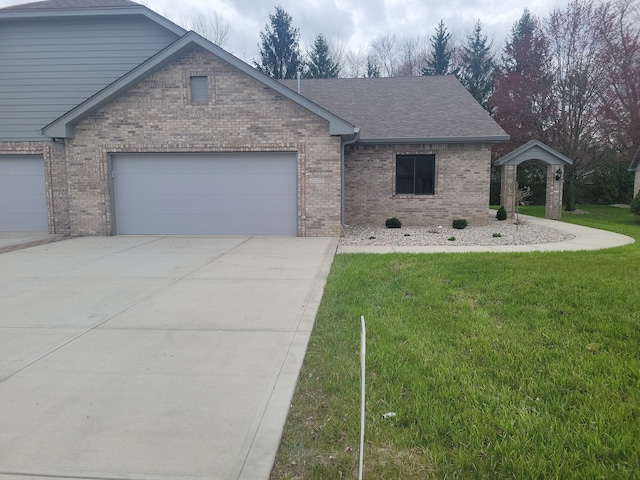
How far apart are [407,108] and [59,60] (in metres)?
11.6

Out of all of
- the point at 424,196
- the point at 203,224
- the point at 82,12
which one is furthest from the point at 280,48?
the point at 203,224

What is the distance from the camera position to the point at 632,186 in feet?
94.5

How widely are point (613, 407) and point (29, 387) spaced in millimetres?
4353

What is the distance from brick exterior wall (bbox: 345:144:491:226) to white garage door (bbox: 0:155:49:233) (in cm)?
965

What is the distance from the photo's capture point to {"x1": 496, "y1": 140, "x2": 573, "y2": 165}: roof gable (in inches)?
663

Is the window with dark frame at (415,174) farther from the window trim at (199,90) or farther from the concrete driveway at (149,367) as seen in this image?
the concrete driveway at (149,367)

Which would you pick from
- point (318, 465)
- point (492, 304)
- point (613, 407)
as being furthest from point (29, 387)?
point (492, 304)

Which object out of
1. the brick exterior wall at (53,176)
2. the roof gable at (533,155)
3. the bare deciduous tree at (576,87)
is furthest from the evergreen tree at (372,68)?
the brick exterior wall at (53,176)

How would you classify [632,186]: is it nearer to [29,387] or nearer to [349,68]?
[349,68]

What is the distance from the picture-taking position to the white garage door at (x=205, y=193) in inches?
508

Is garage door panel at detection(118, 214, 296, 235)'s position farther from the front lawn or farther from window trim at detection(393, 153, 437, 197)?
the front lawn

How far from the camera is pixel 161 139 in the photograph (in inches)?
502

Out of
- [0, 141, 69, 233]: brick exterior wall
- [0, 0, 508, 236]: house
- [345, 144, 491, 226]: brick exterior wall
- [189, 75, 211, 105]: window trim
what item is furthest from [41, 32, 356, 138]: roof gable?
[345, 144, 491, 226]: brick exterior wall

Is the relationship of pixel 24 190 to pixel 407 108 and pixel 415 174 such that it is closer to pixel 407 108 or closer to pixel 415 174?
pixel 415 174
